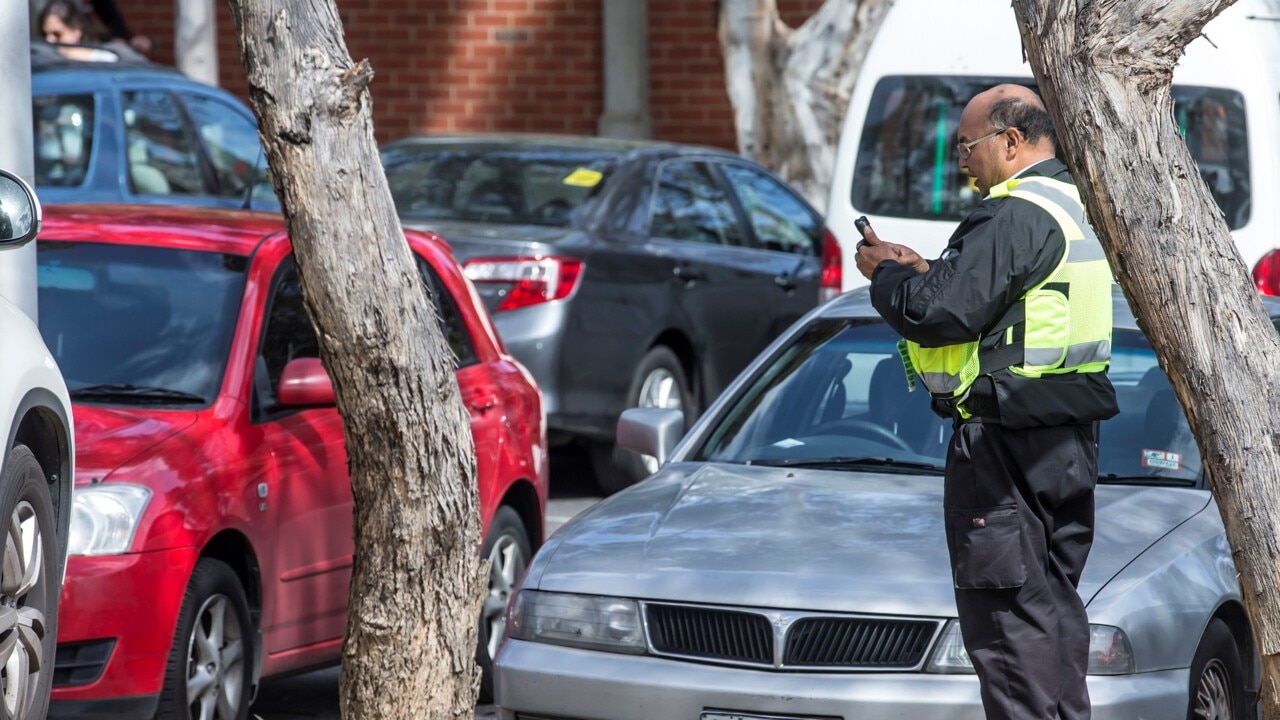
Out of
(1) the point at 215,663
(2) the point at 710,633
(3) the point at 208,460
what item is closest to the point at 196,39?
(3) the point at 208,460

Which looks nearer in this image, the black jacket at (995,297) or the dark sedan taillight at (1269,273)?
the black jacket at (995,297)

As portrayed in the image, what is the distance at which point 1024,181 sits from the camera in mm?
4188

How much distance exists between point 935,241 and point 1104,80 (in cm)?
567

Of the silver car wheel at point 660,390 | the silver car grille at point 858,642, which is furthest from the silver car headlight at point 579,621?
the silver car wheel at point 660,390

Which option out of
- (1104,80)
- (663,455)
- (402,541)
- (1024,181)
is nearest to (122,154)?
(663,455)

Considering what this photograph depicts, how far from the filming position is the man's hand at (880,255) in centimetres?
424

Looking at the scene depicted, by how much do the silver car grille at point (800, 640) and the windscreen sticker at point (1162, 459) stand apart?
Result: 45.9 inches

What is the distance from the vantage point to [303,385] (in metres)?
5.58

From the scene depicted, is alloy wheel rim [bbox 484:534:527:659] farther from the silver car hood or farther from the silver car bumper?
the silver car bumper

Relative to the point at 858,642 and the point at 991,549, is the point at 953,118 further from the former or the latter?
the point at 991,549

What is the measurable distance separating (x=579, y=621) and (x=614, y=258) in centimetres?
450

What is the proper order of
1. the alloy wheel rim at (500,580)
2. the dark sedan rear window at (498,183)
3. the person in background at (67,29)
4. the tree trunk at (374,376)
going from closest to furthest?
the tree trunk at (374,376) < the alloy wheel rim at (500,580) < the dark sedan rear window at (498,183) < the person in background at (67,29)

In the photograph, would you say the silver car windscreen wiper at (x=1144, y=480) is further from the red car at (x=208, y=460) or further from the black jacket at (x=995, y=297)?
the red car at (x=208, y=460)

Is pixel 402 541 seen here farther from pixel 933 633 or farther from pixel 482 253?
pixel 482 253
